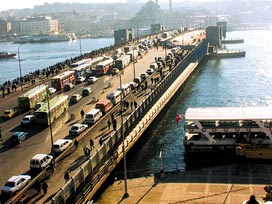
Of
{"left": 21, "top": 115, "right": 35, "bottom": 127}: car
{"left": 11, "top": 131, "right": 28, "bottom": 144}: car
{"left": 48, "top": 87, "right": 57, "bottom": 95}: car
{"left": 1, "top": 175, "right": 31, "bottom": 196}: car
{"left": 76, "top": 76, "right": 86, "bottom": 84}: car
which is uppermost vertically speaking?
{"left": 76, "top": 76, "right": 86, "bottom": 84}: car

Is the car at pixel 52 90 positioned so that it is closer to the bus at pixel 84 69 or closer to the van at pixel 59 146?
the bus at pixel 84 69

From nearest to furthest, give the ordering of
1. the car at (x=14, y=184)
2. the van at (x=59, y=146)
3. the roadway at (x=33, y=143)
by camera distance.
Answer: the car at (x=14, y=184) < the roadway at (x=33, y=143) < the van at (x=59, y=146)

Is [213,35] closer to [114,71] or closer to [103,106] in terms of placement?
[114,71]

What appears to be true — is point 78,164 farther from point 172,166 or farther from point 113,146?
point 172,166

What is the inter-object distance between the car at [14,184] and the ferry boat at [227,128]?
15003 mm

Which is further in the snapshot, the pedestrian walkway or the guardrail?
the guardrail

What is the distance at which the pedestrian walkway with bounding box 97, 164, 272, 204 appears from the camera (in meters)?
26.1

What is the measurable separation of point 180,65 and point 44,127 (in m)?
41.7

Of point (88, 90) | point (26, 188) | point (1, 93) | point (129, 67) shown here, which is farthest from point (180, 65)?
point (26, 188)

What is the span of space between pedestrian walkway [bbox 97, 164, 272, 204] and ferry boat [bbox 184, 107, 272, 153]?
A: 207 inches

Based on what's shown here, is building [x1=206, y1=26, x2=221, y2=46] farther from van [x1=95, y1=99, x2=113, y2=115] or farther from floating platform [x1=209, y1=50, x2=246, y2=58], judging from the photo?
van [x1=95, y1=99, x2=113, y2=115]

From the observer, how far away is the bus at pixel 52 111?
40562 mm

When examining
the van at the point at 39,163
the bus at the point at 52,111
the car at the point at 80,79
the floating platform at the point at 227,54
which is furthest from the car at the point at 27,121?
the floating platform at the point at 227,54

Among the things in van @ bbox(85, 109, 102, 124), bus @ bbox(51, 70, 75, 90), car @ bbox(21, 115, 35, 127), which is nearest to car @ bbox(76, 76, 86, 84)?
bus @ bbox(51, 70, 75, 90)
